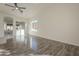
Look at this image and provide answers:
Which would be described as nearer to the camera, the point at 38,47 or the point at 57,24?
the point at 57,24

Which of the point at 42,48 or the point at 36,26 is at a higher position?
the point at 36,26

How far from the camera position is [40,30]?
2.48m

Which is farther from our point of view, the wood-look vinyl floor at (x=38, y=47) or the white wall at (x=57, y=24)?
the wood-look vinyl floor at (x=38, y=47)

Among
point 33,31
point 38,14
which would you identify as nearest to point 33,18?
point 38,14

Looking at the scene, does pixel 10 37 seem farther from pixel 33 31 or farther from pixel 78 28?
pixel 78 28

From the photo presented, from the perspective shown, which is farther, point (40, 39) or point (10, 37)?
point (40, 39)

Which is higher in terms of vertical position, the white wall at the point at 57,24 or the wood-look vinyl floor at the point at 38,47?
the white wall at the point at 57,24

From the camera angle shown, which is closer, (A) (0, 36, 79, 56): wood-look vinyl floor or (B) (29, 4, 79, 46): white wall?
(B) (29, 4, 79, 46): white wall

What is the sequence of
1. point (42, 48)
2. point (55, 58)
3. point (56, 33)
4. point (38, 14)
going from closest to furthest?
point (55, 58) < point (38, 14) < point (56, 33) < point (42, 48)

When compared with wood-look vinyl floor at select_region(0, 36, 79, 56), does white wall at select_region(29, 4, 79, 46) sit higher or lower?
higher

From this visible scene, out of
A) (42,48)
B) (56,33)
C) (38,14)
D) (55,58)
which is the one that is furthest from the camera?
(42,48)

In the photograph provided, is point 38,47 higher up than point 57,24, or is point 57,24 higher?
point 57,24

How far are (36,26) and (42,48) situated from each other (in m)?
0.84

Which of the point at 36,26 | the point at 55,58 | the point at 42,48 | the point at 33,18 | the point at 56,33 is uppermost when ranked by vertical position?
the point at 33,18
